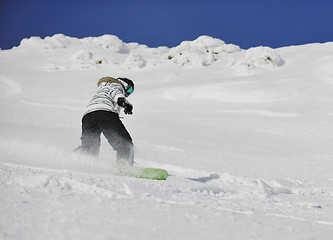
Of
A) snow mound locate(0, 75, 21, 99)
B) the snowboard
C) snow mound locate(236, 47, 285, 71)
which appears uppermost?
snow mound locate(236, 47, 285, 71)

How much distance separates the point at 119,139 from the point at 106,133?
6.7 inches

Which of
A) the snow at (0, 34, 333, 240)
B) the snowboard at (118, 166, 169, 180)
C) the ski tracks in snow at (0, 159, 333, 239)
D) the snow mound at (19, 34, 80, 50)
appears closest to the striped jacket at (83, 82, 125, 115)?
the snow at (0, 34, 333, 240)

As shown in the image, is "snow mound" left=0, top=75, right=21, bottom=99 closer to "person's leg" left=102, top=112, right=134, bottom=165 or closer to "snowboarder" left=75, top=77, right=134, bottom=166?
"snowboarder" left=75, top=77, right=134, bottom=166

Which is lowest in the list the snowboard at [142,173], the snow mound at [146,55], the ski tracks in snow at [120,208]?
the ski tracks in snow at [120,208]

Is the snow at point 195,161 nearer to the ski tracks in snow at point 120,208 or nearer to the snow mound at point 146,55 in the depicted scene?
the ski tracks in snow at point 120,208

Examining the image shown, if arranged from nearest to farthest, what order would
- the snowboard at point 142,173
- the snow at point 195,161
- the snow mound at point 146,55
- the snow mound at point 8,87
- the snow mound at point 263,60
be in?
the snow at point 195,161, the snowboard at point 142,173, the snow mound at point 8,87, the snow mound at point 263,60, the snow mound at point 146,55

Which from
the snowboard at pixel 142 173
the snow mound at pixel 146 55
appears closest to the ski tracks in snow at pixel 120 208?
the snowboard at pixel 142 173

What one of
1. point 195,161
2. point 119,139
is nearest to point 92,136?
point 119,139

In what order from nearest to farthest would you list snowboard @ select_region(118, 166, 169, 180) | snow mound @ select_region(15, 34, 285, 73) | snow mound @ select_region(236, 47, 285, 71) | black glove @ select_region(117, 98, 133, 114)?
1. snowboard @ select_region(118, 166, 169, 180)
2. black glove @ select_region(117, 98, 133, 114)
3. snow mound @ select_region(236, 47, 285, 71)
4. snow mound @ select_region(15, 34, 285, 73)

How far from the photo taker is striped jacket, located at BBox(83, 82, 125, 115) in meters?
3.52

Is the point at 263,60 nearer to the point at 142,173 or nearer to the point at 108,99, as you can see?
the point at 108,99

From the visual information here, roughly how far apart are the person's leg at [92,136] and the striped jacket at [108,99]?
111mm

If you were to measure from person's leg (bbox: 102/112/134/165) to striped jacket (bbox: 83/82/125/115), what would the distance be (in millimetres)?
120

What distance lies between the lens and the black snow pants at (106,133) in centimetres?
337
